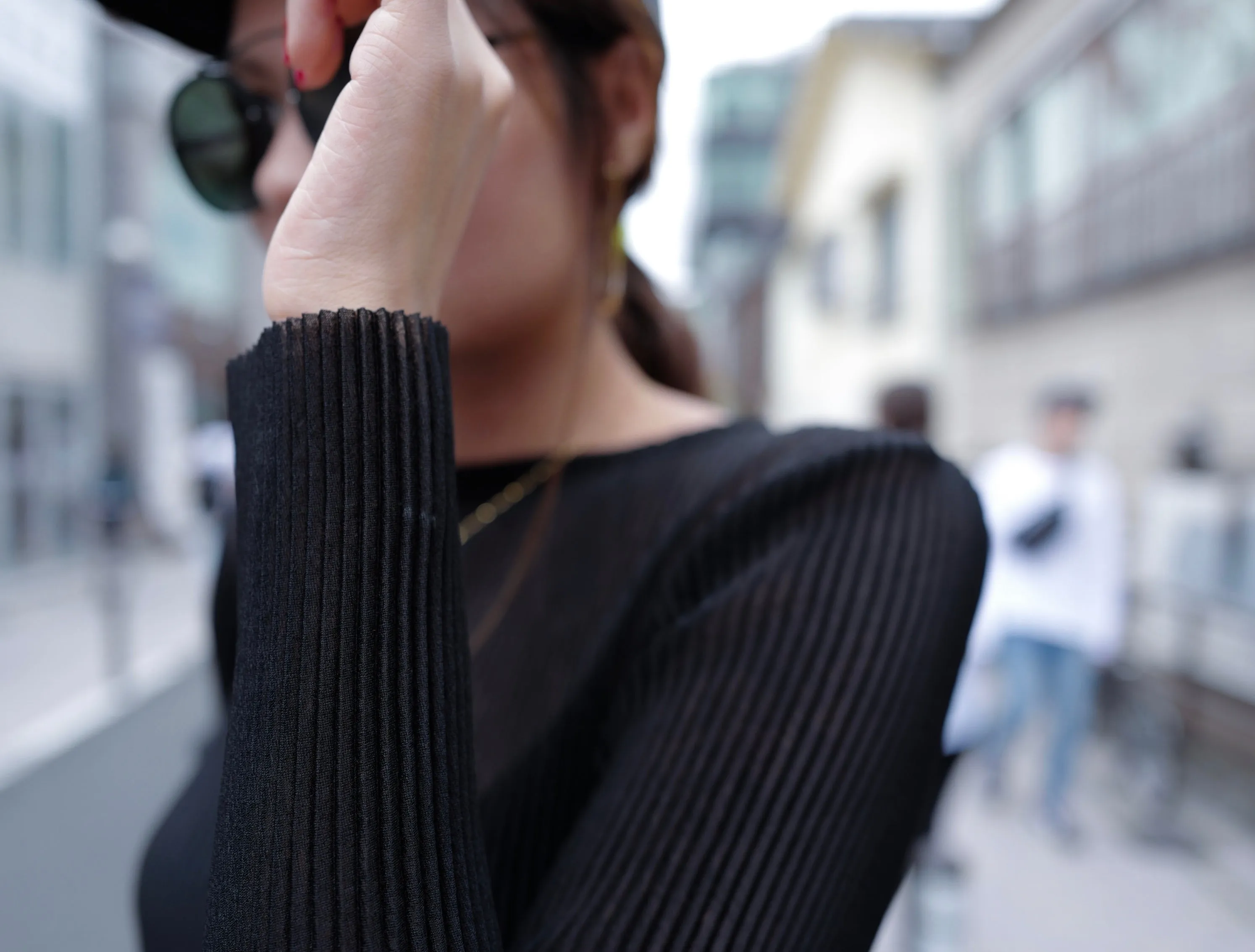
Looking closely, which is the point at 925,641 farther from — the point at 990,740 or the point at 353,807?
the point at 990,740

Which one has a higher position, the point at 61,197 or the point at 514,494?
the point at 61,197

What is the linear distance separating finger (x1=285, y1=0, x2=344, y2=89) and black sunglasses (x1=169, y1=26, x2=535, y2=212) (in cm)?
13

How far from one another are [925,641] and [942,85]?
36.5ft

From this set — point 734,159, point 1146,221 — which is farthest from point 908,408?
point 734,159

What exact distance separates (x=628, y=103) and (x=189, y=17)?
1.42ft

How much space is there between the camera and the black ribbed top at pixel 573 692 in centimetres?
57

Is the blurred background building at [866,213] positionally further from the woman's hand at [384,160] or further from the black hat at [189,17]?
the woman's hand at [384,160]

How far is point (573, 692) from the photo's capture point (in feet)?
2.74

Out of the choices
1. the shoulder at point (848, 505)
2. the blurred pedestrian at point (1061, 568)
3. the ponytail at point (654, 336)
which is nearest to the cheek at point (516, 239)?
the shoulder at point (848, 505)

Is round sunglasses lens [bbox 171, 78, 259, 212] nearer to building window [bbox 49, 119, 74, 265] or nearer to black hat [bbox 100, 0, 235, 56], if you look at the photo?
black hat [bbox 100, 0, 235, 56]

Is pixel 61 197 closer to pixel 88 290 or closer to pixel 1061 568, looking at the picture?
pixel 88 290

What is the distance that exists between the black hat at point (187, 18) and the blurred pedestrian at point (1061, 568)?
12.8 ft

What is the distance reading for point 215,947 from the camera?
58cm

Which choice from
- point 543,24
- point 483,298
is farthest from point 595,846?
point 543,24
